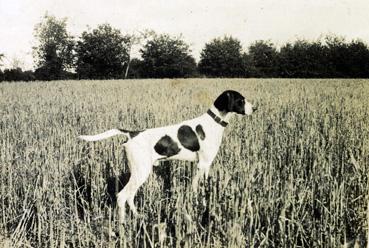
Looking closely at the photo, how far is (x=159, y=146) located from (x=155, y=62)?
2198cm

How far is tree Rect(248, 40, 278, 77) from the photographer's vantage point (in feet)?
95.2

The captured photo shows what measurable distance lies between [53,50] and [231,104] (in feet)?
76.3

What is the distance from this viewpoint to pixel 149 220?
304cm

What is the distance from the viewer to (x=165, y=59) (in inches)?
993

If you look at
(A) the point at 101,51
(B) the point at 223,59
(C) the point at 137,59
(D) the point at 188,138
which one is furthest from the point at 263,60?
(D) the point at 188,138

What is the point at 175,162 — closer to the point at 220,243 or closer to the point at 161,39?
the point at 220,243

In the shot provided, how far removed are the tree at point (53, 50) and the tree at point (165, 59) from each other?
4.92 metres

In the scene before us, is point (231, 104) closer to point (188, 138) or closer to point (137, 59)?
point (188, 138)

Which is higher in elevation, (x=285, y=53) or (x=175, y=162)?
(x=285, y=53)

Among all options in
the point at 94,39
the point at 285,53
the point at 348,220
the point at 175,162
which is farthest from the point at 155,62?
the point at 348,220

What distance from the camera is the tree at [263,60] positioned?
2901 cm

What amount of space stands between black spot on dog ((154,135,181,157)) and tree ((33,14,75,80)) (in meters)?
19.0

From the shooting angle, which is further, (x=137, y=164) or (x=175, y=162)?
(x=175, y=162)

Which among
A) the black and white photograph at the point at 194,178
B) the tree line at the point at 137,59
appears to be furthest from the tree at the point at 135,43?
the black and white photograph at the point at 194,178
